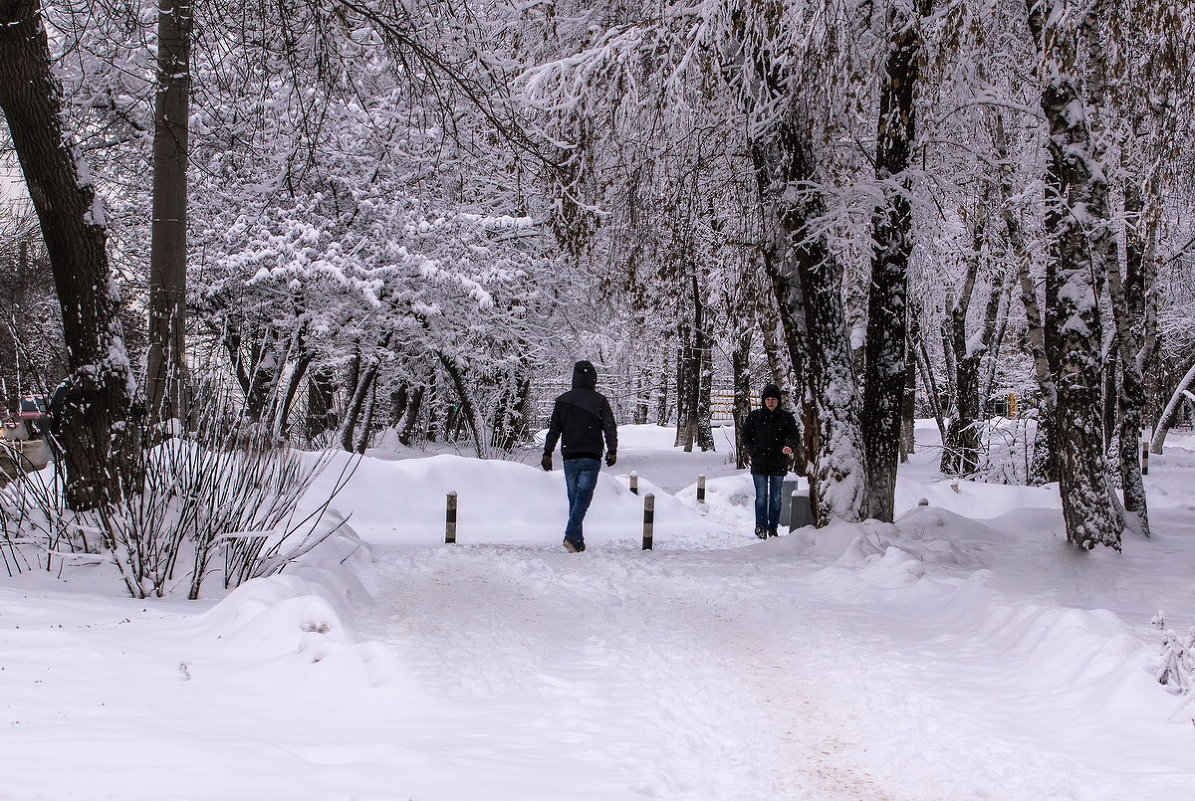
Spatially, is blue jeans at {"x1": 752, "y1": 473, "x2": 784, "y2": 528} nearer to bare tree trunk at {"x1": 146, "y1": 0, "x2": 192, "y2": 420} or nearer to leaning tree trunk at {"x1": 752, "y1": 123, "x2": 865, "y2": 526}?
leaning tree trunk at {"x1": 752, "y1": 123, "x2": 865, "y2": 526}

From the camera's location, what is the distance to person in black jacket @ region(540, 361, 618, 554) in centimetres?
1205

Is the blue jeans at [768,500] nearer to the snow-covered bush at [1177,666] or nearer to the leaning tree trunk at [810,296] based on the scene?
the leaning tree trunk at [810,296]

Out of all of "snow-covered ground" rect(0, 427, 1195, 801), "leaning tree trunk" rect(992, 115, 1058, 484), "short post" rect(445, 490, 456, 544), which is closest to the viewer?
"snow-covered ground" rect(0, 427, 1195, 801)

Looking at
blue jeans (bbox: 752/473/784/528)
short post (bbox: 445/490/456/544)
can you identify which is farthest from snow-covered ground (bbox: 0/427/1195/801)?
blue jeans (bbox: 752/473/784/528)

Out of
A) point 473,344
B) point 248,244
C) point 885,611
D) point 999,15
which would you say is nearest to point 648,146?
point 999,15

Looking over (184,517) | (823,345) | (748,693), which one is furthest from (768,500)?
(184,517)

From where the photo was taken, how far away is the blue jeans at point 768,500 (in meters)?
15.2

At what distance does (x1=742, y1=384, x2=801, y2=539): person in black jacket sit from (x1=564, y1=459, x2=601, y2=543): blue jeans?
3172mm

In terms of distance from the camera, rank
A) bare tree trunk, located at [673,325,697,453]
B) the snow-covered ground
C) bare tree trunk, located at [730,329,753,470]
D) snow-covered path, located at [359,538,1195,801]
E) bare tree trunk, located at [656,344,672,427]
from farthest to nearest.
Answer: bare tree trunk, located at [656,344,672,427], bare tree trunk, located at [673,325,697,453], bare tree trunk, located at [730,329,753,470], snow-covered path, located at [359,538,1195,801], the snow-covered ground

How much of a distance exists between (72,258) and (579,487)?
19.3 ft

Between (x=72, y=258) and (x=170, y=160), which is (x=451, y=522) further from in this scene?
(x=72, y=258)

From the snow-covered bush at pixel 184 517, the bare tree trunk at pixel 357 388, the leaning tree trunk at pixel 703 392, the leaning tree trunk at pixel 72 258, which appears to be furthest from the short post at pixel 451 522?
the leaning tree trunk at pixel 703 392

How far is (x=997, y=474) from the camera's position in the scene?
23938 mm

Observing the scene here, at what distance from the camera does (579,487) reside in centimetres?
1218
